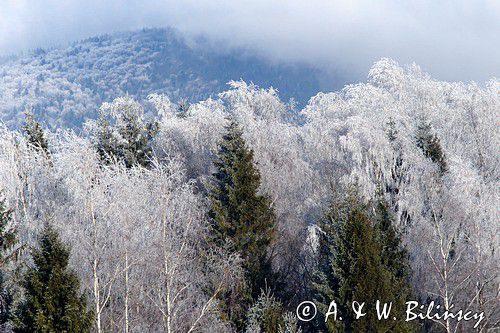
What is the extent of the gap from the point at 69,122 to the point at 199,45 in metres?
77.1

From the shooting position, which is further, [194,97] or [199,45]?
[199,45]

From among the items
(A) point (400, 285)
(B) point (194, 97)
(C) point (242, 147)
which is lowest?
(B) point (194, 97)

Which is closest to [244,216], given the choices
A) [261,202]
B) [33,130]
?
[261,202]

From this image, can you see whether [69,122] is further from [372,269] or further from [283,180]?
[372,269]

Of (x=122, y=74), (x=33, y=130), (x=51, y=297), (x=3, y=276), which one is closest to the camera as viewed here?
(x=51, y=297)

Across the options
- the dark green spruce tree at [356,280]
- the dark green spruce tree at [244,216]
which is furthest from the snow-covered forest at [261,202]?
the dark green spruce tree at [356,280]

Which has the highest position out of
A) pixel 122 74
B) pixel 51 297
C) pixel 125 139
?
pixel 51 297

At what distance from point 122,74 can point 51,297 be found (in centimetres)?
14724

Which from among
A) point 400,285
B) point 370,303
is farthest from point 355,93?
point 370,303

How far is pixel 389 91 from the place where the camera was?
98.6 ft

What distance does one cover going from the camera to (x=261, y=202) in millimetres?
20297

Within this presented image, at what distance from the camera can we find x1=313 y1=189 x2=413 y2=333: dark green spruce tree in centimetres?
1451

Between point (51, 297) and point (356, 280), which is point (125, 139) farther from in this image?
point (51, 297)

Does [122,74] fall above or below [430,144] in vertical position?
below
